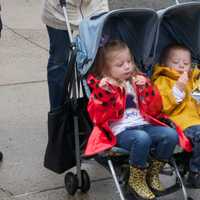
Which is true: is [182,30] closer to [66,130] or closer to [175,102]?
[175,102]

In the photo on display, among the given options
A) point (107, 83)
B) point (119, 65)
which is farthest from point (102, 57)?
point (107, 83)

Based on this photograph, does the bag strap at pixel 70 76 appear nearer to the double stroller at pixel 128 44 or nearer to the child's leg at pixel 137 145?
the double stroller at pixel 128 44

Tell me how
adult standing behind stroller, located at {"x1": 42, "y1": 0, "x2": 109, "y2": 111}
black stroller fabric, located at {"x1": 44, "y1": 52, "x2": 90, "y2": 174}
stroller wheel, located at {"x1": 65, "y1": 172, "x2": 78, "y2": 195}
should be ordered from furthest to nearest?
1. adult standing behind stroller, located at {"x1": 42, "y1": 0, "x2": 109, "y2": 111}
2. stroller wheel, located at {"x1": 65, "y1": 172, "x2": 78, "y2": 195}
3. black stroller fabric, located at {"x1": 44, "y1": 52, "x2": 90, "y2": 174}

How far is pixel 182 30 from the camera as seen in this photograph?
4949 millimetres

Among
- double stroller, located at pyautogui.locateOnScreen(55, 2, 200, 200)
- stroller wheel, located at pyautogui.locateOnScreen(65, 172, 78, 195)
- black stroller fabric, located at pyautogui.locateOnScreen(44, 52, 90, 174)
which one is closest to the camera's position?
double stroller, located at pyautogui.locateOnScreen(55, 2, 200, 200)

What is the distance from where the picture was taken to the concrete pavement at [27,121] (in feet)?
16.4

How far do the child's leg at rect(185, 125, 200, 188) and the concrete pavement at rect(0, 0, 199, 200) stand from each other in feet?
1.64

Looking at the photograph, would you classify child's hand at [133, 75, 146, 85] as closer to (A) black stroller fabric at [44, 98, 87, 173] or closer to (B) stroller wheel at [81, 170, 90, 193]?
(A) black stroller fabric at [44, 98, 87, 173]

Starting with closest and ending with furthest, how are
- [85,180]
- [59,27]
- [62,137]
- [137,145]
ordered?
[137,145] → [62,137] → [85,180] → [59,27]

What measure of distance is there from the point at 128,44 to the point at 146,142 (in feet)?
2.89

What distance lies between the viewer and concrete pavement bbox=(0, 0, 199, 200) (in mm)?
4996

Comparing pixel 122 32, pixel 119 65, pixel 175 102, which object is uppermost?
pixel 122 32

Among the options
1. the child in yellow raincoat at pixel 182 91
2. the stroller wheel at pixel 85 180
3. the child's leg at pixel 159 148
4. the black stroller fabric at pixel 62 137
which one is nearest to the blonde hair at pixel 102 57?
the black stroller fabric at pixel 62 137

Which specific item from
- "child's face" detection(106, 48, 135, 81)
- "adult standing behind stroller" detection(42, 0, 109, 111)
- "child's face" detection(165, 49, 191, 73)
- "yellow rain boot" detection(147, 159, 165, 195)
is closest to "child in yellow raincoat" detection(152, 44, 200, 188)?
"child's face" detection(165, 49, 191, 73)
